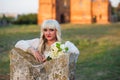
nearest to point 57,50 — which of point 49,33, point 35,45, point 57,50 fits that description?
point 57,50

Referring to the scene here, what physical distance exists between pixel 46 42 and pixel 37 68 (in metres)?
0.61

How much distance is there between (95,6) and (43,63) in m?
66.5

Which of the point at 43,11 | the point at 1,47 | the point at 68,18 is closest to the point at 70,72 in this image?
the point at 1,47

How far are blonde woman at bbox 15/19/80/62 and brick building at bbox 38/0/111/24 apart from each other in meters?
59.2

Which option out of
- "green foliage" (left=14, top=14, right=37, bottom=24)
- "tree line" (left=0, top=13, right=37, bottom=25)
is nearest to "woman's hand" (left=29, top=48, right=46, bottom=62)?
"tree line" (left=0, top=13, right=37, bottom=25)

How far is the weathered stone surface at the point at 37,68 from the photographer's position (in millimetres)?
3289

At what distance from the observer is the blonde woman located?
146 inches

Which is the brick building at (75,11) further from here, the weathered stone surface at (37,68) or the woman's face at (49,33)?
the weathered stone surface at (37,68)

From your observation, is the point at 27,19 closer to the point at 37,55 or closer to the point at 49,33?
the point at 49,33

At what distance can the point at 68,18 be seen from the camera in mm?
69562

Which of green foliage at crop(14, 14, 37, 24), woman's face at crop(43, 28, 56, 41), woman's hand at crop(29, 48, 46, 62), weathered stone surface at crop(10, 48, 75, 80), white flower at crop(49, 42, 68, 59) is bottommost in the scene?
green foliage at crop(14, 14, 37, 24)

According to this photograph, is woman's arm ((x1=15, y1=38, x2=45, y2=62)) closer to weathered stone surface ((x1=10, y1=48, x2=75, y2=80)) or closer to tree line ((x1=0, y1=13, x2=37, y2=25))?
weathered stone surface ((x1=10, y1=48, x2=75, y2=80))

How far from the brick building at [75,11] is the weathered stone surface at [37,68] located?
5965 cm

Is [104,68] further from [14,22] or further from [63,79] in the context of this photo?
[14,22]
